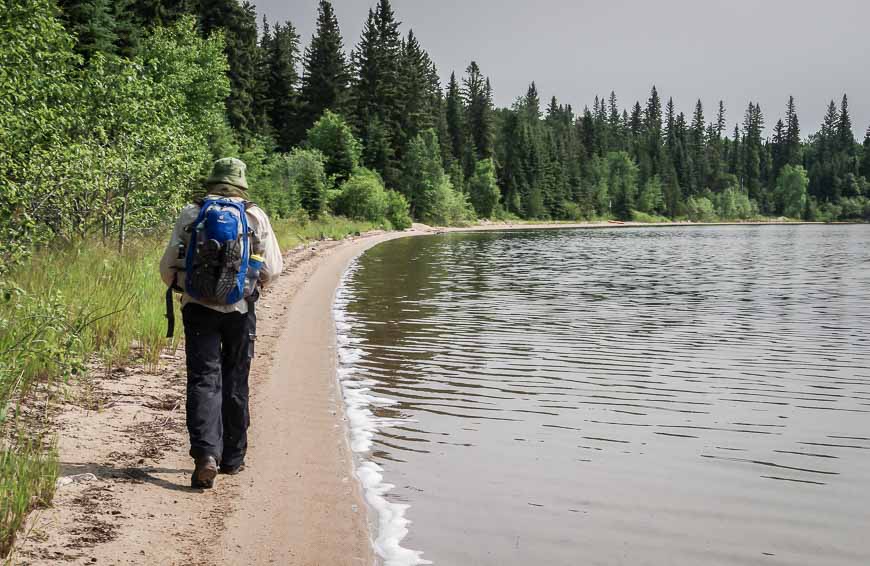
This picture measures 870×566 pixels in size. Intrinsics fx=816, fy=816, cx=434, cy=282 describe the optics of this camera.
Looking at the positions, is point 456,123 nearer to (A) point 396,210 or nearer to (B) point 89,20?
(A) point 396,210

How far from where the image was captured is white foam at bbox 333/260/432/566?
5.06 metres

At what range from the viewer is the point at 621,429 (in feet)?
26.2

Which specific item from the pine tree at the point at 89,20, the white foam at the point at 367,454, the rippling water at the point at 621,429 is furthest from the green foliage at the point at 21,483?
the pine tree at the point at 89,20

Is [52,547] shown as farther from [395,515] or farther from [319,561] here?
[395,515]

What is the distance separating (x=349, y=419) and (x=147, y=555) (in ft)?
12.2

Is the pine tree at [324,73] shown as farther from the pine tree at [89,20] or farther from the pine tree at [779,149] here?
the pine tree at [779,149]

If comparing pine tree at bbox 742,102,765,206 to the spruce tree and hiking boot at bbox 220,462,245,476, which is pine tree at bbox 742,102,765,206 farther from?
hiking boot at bbox 220,462,245,476

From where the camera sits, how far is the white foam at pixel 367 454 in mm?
5062

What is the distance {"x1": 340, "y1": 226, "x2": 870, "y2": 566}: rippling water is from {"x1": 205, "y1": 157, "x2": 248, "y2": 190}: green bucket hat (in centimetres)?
256

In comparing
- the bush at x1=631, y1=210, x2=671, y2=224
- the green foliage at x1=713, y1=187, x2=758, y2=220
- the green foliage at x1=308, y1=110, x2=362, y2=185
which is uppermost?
the green foliage at x1=308, y1=110, x2=362, y2=185

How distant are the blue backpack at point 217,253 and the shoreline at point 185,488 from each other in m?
1.39

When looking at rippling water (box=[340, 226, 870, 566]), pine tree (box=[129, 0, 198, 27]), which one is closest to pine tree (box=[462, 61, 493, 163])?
pine tree (box=[129, 0, 198, 27])

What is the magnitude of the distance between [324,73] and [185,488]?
79.1 meters

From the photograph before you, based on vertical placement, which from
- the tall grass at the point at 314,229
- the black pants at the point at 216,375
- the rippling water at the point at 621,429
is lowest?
the rippling water at the point at 621,429
